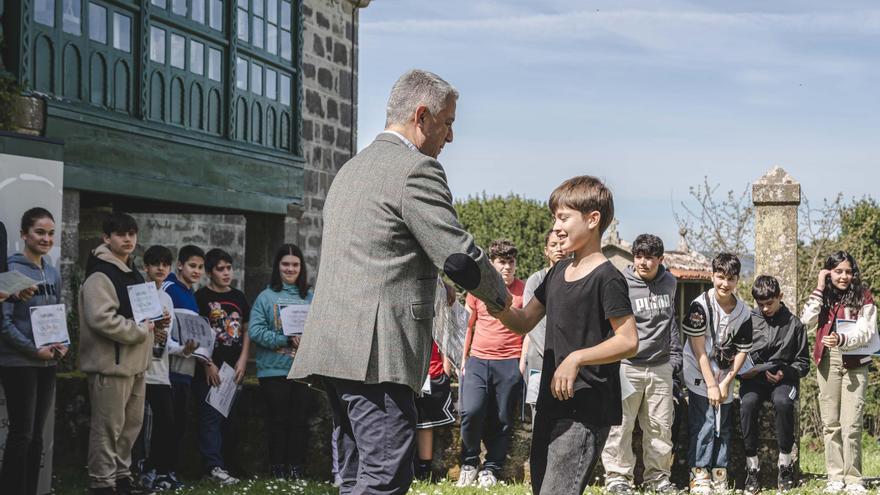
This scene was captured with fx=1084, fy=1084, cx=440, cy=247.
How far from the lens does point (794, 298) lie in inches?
385

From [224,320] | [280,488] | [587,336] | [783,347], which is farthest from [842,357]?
[587,336]

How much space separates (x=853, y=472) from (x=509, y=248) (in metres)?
3.25

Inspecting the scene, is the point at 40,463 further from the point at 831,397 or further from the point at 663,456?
the point at 831,397

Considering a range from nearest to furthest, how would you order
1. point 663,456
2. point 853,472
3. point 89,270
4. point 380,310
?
point 380,310 < point 89,270 < point 663,456 < point 853,472

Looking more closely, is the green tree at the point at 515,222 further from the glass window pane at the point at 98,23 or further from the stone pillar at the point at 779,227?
the glass window pane at the point at 98,23

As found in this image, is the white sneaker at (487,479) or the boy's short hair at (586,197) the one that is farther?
the white sneaker at (487,479)

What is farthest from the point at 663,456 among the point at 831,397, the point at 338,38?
the point at 338,38

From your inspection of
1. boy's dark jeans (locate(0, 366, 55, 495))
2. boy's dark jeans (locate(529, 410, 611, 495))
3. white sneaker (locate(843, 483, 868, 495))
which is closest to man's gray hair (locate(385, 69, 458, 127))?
boy's dark jeans (locate(529, 410, 611, 495))

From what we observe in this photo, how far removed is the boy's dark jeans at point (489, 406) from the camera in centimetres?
817

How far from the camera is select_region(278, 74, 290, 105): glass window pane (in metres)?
11.8

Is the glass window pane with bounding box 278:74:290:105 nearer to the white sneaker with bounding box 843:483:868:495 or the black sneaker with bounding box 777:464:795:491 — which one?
the black sneaker with bounding box 777:464:795:491

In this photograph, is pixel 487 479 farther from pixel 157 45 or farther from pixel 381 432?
pixel 157 45

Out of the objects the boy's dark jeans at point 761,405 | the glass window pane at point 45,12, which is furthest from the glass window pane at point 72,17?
the boy's dark jeans at point 761,405

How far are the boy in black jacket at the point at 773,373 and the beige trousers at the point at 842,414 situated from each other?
41cm
